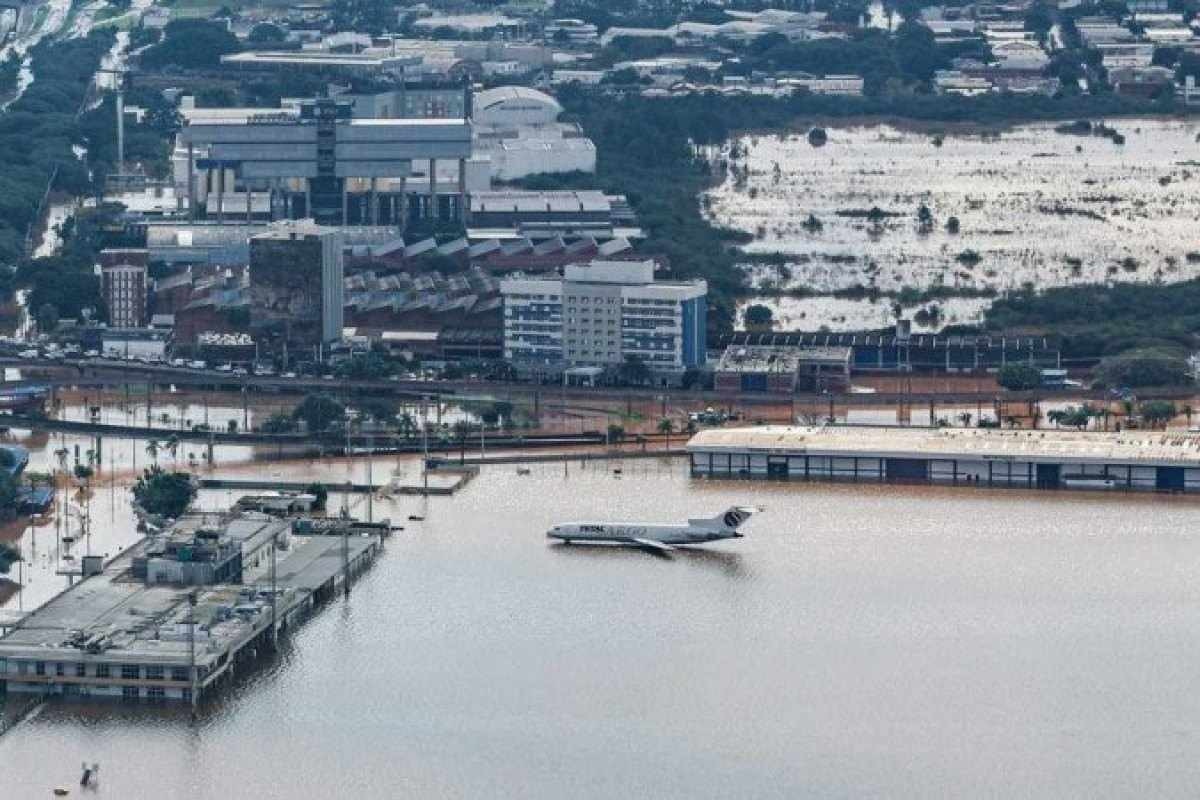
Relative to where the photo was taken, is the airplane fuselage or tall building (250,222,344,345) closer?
the airplane fuselage

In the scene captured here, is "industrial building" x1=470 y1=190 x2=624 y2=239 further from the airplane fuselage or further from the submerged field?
the airplane fuselage

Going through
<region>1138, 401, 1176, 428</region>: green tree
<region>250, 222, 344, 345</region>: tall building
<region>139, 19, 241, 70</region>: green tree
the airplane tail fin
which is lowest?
the airplane tail fin

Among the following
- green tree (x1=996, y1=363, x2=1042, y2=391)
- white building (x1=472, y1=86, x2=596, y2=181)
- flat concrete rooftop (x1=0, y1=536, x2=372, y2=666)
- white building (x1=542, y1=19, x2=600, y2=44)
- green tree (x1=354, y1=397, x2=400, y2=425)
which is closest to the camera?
flat concrete rooftop (x1=0, y1=536, x2=372, y2=666)

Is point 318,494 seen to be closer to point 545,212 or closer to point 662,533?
point 662,533

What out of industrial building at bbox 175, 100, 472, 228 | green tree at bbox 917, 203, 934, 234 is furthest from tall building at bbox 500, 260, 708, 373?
green tree at bbox 917, 203, 934, 234

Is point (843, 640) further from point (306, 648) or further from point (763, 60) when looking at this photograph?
point (763, 60)

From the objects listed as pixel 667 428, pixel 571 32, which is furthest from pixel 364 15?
pixel 667 428

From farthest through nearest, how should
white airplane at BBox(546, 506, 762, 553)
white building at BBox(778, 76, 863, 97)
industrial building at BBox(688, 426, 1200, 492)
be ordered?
white building at BBox(778, 76, 863, 97), industrial building at BBox(688, 426, 1200, 492), white airplane at BBox(546, 506, 762, 553)

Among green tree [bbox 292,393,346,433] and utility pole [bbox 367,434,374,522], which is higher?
green tree [bbox 292,393,346,433]
